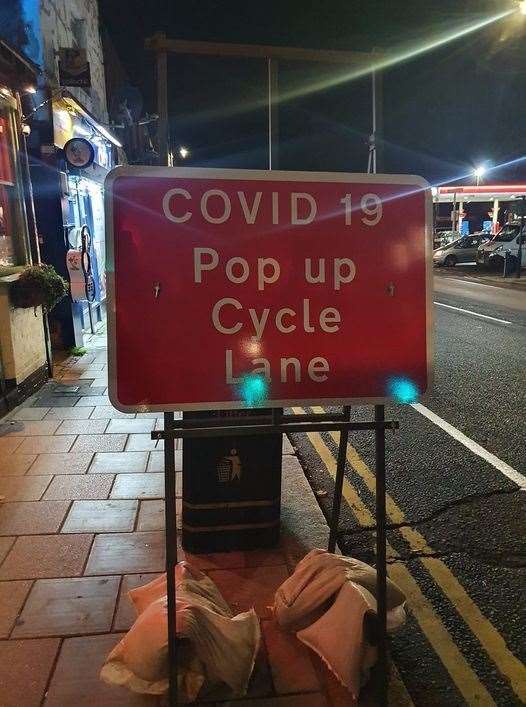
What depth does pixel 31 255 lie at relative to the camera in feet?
24.5

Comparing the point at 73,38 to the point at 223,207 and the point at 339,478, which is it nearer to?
the point at 223,207

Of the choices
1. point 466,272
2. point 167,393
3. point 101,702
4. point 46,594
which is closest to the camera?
point 167,393

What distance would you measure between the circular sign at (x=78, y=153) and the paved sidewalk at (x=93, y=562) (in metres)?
5.04

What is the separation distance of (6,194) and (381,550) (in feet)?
22.1

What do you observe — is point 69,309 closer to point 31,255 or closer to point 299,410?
point 31,255

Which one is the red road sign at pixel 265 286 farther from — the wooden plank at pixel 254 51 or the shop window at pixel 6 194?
the shop window at pixel 6 194

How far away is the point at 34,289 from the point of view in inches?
249

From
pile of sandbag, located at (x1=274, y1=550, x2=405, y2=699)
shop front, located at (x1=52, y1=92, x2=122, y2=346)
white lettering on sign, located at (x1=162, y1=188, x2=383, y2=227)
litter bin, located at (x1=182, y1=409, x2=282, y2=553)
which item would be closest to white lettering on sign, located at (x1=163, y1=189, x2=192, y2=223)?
white lettering on sign, located at (x1=162, y1=188, x2=383, y2=227)

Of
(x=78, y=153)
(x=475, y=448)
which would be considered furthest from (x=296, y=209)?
(x=78, y=153)

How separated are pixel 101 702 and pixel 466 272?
27160mm

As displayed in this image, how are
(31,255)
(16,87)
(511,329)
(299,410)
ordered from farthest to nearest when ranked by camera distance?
(511,329) < (31,255) < (16,87) < (299,410)

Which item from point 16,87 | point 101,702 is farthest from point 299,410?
point 16,87

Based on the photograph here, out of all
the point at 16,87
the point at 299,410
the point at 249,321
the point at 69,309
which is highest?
the point at 16,87

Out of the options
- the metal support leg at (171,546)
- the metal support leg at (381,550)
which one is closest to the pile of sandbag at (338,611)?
the metal support leg at (381,550)
